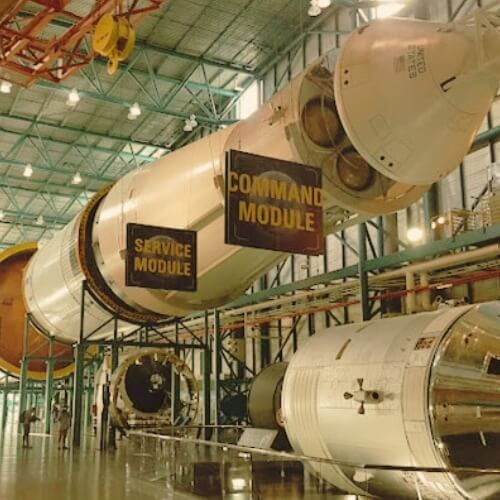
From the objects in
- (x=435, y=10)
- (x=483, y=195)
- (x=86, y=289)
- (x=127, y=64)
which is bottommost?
(x=86, y=289)

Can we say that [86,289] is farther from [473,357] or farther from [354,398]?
[473,357]

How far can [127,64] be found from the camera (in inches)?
866

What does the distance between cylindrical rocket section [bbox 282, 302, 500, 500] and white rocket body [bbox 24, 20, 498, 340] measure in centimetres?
170

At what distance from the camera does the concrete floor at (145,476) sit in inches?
292

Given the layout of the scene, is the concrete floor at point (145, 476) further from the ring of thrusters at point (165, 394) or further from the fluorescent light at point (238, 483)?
the ring of thrusters at point (165, 394)

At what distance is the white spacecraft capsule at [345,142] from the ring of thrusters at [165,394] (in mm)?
2227

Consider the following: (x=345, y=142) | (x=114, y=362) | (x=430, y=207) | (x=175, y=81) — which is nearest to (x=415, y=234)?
(x=430, y=207)

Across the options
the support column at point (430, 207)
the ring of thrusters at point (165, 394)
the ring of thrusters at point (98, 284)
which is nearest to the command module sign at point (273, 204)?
the ring of thrusters at point (98, 284)

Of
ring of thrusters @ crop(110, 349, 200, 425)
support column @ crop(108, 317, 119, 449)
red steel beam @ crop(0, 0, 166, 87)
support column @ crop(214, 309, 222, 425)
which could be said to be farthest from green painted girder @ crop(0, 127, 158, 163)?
ring of thrusters @ crop(110, 349, 200, 425)

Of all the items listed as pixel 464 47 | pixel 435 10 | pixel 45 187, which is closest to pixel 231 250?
pixel 464 47

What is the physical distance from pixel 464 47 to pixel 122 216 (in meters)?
6.35

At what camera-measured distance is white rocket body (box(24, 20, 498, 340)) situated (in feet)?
20.4

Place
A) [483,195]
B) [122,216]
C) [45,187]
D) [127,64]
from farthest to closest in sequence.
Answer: [45,187] → [127,64] → [483,195] → [122,216]

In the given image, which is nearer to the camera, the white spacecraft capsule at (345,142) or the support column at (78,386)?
the white spacecraft capsule at (345,142)
